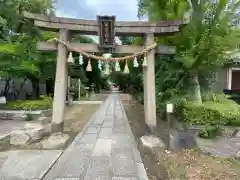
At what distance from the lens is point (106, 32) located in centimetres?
702

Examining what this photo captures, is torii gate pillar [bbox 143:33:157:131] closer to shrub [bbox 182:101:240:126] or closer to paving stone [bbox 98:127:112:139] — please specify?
paving stone [bbox 98:127:112:139]

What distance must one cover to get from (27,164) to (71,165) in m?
0.91

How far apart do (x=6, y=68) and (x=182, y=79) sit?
7.75 m

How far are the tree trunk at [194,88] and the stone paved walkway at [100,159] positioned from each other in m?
2.90

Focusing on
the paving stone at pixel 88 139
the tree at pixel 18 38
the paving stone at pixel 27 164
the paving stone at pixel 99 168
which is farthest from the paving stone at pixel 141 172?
the tree at pixel 18 38

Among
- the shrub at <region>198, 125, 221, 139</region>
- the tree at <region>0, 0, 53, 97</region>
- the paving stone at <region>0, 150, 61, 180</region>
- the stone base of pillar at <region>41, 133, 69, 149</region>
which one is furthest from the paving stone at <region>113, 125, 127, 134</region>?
the tree at <region>0, 0, 53, 97</region>

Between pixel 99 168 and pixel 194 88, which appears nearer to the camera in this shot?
pixel 99 168

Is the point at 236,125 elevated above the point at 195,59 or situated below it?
below

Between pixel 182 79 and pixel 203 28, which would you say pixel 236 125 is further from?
pixel 203 28

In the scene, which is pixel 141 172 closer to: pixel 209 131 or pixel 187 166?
pixel 187 166

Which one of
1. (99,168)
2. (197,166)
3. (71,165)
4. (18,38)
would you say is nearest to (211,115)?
(197,166)

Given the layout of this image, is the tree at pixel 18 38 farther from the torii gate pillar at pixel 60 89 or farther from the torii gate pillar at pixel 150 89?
the torii gate pillar at pixel 150 89

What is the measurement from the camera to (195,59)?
8.30 m

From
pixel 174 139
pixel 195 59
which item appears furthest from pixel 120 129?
pixel 195 59
